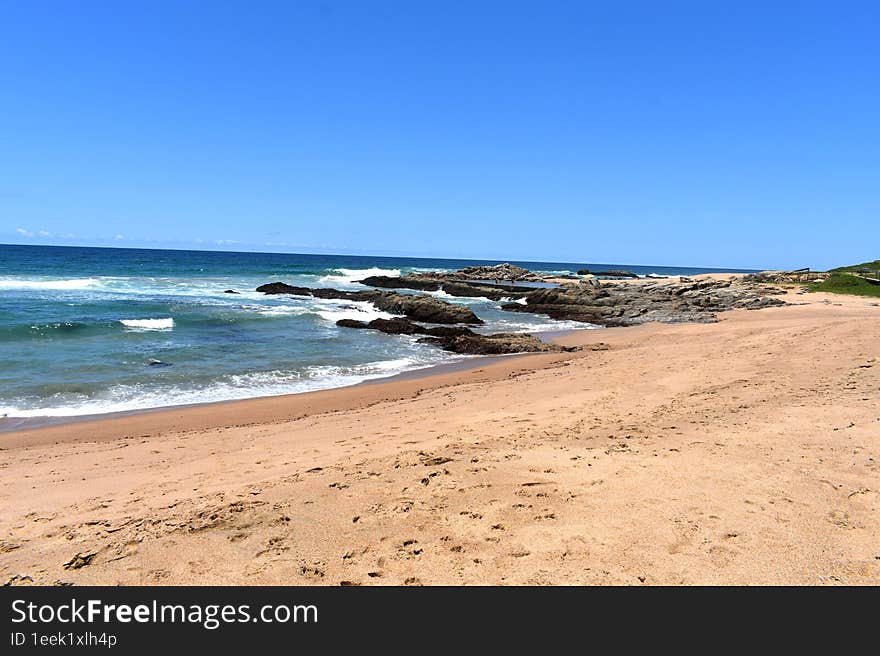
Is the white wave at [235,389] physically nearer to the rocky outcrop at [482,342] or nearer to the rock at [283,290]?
the rocky outcrop at [482,342]

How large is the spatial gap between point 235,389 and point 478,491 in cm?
942

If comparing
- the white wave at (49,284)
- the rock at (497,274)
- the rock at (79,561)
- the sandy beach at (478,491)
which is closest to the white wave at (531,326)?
the sandy beach at (478,491)

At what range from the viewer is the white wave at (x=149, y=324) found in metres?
21.2

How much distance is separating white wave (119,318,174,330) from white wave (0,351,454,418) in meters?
9.68

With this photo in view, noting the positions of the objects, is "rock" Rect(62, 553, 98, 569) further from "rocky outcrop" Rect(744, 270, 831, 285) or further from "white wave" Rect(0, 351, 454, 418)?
"rocky outcrop" Rect(744, 270, 831, 285)

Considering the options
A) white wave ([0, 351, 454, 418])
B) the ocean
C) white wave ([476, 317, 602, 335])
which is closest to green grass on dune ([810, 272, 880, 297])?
white wave ([476, 317, 602, 335])

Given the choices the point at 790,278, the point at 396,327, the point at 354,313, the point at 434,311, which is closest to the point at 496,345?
the point at 396,327

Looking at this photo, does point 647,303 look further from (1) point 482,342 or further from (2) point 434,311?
(1) point 482,342

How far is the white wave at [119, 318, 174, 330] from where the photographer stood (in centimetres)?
2115

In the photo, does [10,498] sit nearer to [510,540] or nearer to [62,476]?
[62,476]

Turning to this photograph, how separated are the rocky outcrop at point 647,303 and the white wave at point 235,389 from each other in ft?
51.4
